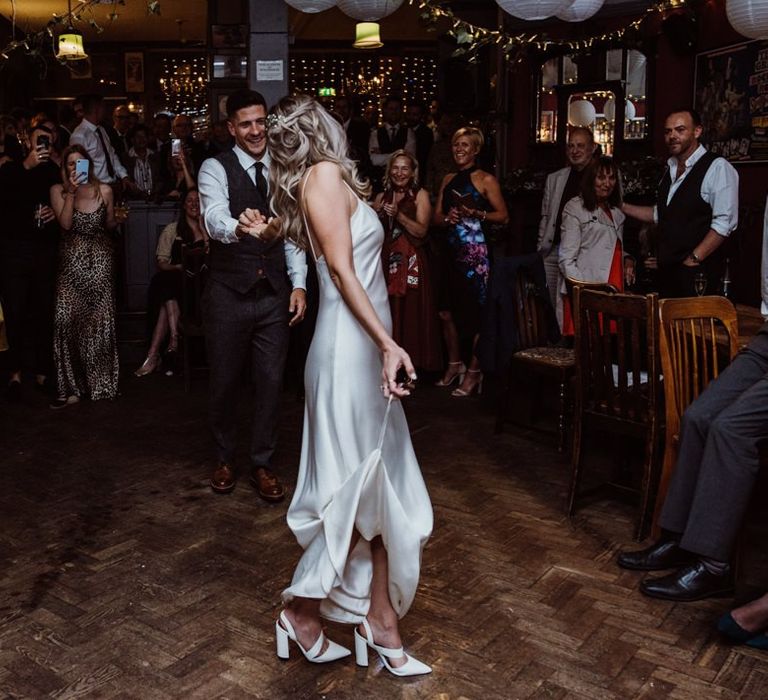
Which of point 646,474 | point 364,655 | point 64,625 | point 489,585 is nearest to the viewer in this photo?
point 364,655

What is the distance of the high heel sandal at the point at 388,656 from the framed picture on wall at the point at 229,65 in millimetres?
6505

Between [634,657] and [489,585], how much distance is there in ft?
2.00

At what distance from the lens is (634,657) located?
2.66 meters

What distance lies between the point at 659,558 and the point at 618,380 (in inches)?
27.5

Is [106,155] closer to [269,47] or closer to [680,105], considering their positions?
[269,47]

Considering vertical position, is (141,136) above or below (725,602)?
above

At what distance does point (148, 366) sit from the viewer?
6617 millimetres

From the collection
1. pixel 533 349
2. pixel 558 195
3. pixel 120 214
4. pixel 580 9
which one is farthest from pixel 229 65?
pixel 533 349

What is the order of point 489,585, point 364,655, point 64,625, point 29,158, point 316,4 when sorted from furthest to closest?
point 29,158, point 316,4, point 489,585, point 64,625, point 364,655

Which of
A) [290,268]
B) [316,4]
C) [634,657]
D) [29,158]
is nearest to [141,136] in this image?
[29,158]

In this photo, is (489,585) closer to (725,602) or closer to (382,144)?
(725,602)

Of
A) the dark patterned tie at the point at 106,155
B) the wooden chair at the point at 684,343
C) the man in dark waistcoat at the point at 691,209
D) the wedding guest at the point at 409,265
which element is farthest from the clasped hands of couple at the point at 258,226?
the dark patterned tie at the point at 106,155

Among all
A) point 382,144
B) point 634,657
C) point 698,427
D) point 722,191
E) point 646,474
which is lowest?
point 634,657

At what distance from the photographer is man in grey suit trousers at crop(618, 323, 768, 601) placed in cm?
290
